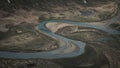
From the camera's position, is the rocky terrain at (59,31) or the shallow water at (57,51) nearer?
the rocky terrain at (59,31)

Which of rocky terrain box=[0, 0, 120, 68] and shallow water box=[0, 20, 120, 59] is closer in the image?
rocky terrain box=[0, 0, 120, 68]

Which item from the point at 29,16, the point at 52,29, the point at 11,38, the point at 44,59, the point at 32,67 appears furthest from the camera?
the point at 29,16

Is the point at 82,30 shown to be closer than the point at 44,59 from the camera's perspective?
No

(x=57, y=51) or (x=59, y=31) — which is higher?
(x=57, y=51)

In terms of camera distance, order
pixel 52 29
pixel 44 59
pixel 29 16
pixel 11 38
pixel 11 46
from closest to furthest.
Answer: pixel 44 59
pixel 11 46
pixel 11 38
pixel 52 29
pixel 29 16


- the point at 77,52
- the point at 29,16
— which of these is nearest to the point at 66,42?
the point at 77,52

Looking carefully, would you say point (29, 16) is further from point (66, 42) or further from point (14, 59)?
point (14, 59)

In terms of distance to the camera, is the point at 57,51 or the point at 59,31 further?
the point at 59,31

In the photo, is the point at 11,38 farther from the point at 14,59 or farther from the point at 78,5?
the point at 78,5

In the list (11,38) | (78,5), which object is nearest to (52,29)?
(11,38)

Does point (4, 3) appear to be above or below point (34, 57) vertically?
above
